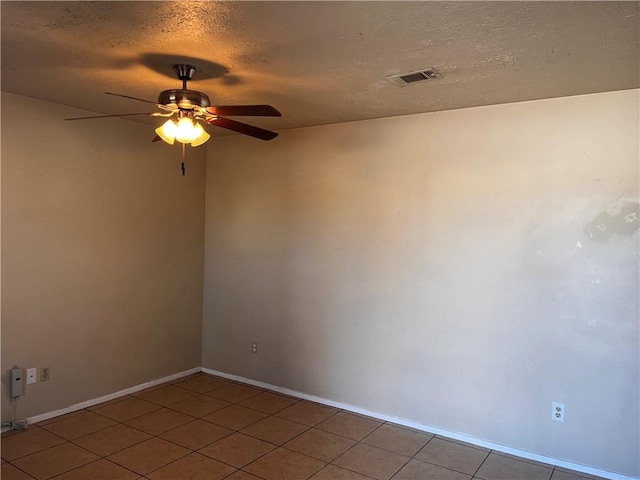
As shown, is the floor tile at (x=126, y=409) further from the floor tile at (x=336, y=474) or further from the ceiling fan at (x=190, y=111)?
the ceiling fan at (x=190, y=111)

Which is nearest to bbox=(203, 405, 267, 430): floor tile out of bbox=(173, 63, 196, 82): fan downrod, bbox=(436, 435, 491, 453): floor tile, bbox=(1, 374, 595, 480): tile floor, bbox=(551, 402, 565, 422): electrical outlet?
bbox=(1, 374, 595, 480): tile floor

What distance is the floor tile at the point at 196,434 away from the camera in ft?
10.7

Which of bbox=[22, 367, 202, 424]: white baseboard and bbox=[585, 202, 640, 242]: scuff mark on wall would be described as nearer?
bbox=[585, 202, 640, 242]: scuff mark on wall

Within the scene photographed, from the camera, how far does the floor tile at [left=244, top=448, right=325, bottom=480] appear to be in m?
Result: 2.85

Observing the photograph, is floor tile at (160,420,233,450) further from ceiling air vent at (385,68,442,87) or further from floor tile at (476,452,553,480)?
ceiling air vent at (385,68,442,87)

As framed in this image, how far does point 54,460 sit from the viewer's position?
2.94m

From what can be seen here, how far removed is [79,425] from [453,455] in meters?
2.79

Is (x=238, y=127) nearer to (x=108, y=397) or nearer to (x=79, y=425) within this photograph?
(x=79, y=425)

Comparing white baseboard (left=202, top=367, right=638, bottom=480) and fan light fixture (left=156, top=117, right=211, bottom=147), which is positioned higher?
fan light fixture (left=156, top=117, right=211, bottom=147)

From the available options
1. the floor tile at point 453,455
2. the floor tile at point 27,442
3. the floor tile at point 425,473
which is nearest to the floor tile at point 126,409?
the floor tile at point 27,442

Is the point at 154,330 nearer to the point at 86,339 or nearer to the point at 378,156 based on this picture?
the point at 86,339

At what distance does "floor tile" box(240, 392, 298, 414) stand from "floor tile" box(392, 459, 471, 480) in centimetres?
131

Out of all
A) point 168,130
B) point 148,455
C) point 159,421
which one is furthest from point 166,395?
point 168,130

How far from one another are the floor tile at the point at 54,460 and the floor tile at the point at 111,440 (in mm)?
63
